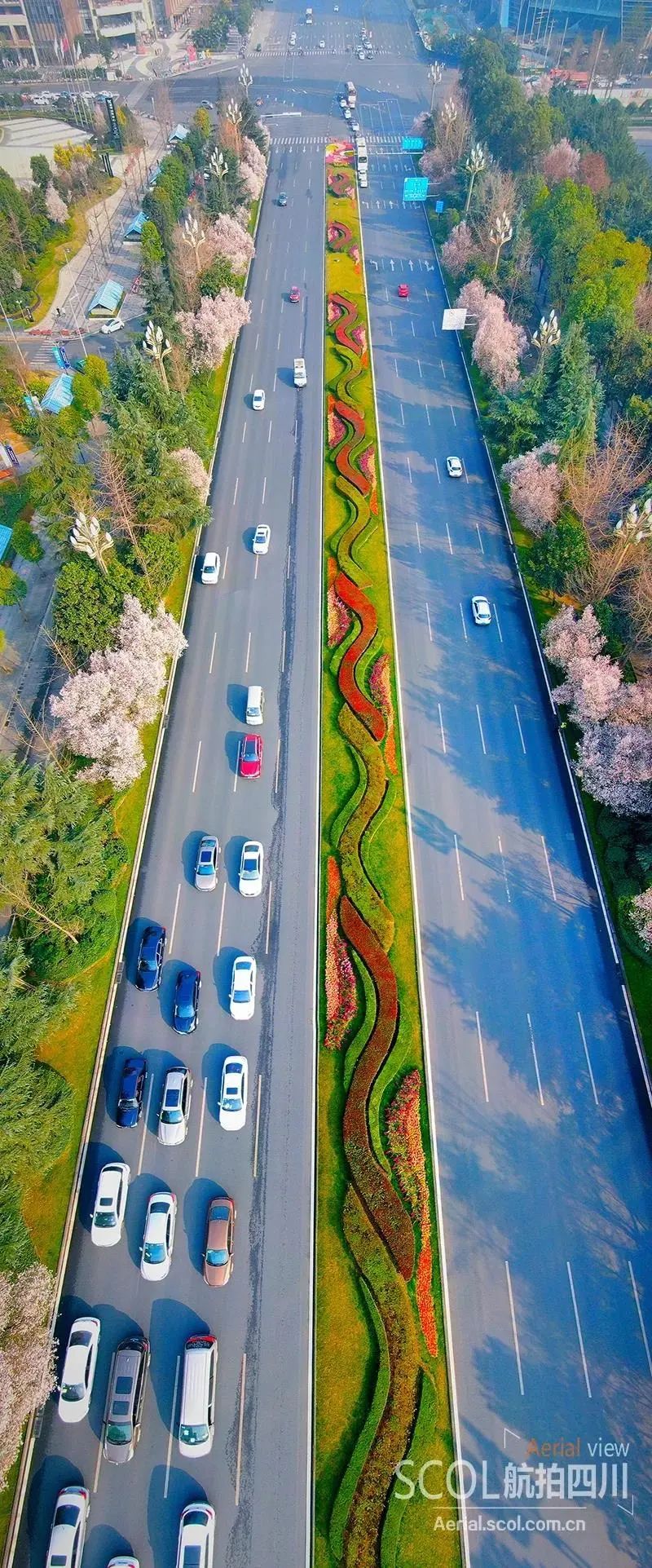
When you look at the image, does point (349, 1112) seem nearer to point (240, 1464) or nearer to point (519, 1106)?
point (519, 1106)

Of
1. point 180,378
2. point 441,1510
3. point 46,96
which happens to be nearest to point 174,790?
point 441,1510

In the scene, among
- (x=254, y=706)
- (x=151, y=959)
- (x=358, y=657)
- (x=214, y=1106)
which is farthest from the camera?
(x=358, y=657)

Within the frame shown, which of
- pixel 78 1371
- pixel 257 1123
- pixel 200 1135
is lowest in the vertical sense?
pixel 78 1371

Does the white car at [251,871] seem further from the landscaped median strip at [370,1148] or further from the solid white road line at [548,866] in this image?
the solid white road line at [548,866]

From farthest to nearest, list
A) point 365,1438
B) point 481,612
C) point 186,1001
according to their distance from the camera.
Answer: point 481,612, point 186,1001, point 365,1438

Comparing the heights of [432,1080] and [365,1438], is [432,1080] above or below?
above

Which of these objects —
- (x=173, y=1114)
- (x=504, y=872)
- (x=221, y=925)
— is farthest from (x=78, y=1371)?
(x=504, y=872)

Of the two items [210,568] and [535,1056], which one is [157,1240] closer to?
[535,1056]

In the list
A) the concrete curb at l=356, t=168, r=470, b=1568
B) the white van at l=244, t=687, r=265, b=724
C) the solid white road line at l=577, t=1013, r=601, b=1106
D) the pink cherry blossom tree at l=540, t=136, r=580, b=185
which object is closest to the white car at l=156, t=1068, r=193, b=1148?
the concrete curb at l=356, t=168, r=470, b=1568
